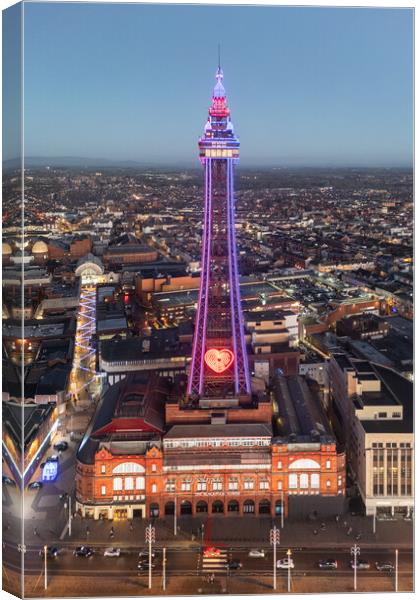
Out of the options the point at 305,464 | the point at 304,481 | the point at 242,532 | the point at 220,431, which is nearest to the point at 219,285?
the point at 220,431

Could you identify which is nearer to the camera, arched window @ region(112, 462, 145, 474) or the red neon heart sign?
arched window @ region(112, 462, 145, 474)

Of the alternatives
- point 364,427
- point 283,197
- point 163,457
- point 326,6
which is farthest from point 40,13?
point 283,197

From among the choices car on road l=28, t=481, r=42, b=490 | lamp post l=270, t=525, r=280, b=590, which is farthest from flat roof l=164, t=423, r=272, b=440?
car on road l=28, t=481, r=42, b=490

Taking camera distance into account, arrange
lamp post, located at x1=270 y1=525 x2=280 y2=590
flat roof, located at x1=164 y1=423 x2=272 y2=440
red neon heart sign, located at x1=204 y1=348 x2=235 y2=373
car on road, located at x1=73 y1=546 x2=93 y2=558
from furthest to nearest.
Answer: red neon heart sign, located at x1=204 y1=348 x2=235 y2=373 → flat roof, located at x1=164 y1=423 x2=272 y2=440 → car on road, located at x1=73 y1=546 x2=93 y2=558 → lamp post, located at x1=270 y1=525 x2=280 y2=590

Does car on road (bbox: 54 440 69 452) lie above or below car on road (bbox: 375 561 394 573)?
above

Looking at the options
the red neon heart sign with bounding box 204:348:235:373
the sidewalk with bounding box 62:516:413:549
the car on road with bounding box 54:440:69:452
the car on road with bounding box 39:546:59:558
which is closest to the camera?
the car on road with bounding box 39:546:59:558

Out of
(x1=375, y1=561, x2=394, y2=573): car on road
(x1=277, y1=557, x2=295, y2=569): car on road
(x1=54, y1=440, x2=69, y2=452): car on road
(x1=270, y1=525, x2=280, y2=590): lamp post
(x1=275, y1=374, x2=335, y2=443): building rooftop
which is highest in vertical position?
(x1=275, y1=374, x2=335, y2=443): building rooftop

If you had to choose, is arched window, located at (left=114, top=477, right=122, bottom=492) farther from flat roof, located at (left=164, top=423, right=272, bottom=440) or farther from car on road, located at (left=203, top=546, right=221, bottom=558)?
car on road, located at (left=203, top=546, right=221, bottom=558)
